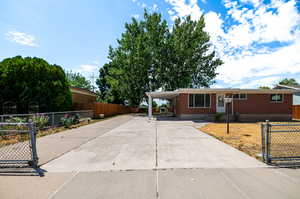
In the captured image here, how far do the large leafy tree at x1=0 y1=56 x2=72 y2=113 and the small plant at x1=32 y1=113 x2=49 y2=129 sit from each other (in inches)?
134

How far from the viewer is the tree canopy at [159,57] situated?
82.1 feet

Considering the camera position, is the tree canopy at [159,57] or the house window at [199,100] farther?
the tree canopy at [159,57]

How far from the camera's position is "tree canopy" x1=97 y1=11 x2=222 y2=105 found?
2502 centimetres

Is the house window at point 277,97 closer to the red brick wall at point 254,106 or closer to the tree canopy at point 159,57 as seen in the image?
the red brick wall at point 254,106

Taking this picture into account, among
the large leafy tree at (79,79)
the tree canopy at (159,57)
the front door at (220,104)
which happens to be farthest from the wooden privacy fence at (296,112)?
the large leafy tree at (79,79)

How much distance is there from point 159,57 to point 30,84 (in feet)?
60.6

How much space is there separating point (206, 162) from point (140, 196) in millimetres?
2231

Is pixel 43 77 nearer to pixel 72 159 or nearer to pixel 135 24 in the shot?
pixel 72 159

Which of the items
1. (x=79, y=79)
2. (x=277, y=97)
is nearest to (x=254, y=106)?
(x=277, y=97)

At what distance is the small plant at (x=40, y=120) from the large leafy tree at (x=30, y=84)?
11.2 feet

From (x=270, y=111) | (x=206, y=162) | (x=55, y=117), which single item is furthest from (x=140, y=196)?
(x=270, y=111)

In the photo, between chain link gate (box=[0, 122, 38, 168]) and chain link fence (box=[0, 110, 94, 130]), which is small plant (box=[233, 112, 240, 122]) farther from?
chain link gate (box=[0, 122, 38, 168])

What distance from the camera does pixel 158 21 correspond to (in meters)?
26.1

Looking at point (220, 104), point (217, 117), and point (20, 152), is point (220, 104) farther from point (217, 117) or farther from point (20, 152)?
point (20, 152)
